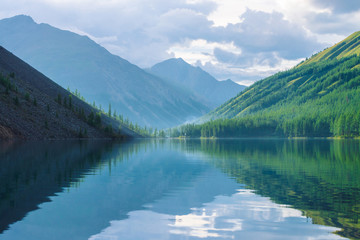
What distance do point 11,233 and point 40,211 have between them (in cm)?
492

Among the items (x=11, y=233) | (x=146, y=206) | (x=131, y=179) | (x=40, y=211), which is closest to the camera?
(x=11, y=233)

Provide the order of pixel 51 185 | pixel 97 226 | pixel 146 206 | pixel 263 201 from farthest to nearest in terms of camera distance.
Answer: pixel 51 185 → pixel 263 201 → pixel 146 206 → pixel 97 226

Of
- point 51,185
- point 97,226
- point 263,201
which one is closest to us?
point 97,226

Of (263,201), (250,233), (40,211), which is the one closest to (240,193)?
(263,201)

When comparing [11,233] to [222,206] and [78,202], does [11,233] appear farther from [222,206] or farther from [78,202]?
[222,206]

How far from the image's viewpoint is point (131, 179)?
4169cm

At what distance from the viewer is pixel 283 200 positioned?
2900cm

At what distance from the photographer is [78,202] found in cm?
2762

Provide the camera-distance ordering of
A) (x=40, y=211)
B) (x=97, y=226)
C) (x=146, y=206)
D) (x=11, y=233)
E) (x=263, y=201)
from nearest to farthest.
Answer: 1. (x=11, y=233)
2. (x=97, y=226)
3. (x=40, y=211)
4. (x=146, y=206)
5. (x=263, y=201)

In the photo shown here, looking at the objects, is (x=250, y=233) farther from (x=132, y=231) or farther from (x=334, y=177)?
(x=334, y=177)

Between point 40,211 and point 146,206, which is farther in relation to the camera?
point 146,206

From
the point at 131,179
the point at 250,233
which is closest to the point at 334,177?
the point at 131,179

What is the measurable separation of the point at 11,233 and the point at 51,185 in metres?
15.6

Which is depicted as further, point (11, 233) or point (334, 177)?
point (334, 177)
